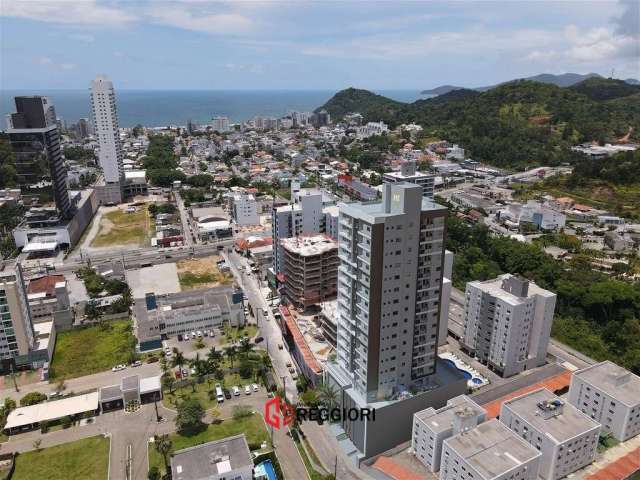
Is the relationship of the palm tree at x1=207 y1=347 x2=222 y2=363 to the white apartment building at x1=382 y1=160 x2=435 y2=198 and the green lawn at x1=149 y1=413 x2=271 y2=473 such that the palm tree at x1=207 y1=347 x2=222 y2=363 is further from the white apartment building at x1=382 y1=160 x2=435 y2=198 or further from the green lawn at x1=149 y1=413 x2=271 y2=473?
the white apartment building at x1=382 y1=160 x2=435 y2=198

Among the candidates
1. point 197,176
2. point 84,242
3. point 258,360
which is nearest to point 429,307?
point 258,360

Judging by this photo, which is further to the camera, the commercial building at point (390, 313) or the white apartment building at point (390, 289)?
the commercial building at point (390, 313)

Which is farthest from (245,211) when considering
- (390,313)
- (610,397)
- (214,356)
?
(610,397)

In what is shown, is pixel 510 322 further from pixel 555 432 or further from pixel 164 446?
pixel 164 446

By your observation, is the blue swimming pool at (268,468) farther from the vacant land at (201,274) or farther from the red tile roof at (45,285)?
the red tile roof at (45,285)

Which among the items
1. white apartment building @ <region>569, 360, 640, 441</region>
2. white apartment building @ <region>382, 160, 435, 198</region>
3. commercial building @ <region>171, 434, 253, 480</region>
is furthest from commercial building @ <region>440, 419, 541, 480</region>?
white apartment building @ <region>382, 160, 435, 198</region>

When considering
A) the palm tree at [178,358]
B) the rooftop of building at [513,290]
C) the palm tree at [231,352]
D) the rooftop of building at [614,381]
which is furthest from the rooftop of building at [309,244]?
the rooftop of building at [614,381]

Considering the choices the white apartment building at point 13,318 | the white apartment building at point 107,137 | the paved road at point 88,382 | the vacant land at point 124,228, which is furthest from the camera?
the white apartment building at point 107,137
